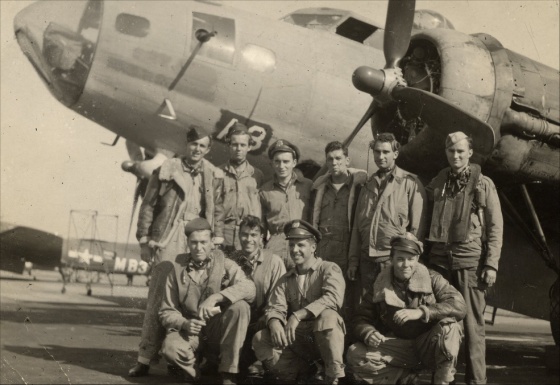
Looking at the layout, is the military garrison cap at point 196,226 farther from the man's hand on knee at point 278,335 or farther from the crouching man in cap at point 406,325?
the crouching man in cap at point 406,325

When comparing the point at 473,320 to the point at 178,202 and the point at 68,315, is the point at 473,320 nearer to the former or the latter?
the point at 178,202

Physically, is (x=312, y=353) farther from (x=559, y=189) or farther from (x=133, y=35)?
(x=133, y=35)

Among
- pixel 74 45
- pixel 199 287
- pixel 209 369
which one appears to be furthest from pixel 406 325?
pixel 74 45

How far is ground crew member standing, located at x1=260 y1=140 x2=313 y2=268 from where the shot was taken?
652cm

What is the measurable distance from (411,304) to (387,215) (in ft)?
3.23

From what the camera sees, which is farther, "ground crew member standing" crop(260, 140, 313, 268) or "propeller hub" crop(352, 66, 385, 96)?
"propeller hub" crop(352, 66, 385, 96)

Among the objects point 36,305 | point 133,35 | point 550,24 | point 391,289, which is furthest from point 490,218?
point 36,305

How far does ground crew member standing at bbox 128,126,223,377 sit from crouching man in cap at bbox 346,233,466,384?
1868 millimetres

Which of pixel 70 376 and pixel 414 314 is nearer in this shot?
pixel 414 314

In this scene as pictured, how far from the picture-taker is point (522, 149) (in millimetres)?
7465

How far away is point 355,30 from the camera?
10242 millimetres

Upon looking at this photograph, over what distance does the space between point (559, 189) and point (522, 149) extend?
965 millimetres

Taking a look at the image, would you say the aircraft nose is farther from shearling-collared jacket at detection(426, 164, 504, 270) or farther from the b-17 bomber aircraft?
shearling-collared jacket at detection(426, 164, 504, 270)

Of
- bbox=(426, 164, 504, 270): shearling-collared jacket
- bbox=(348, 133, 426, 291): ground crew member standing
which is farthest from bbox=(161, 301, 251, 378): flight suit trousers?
bbox=(426, 164, 504, 270): shearling-collared jacket
